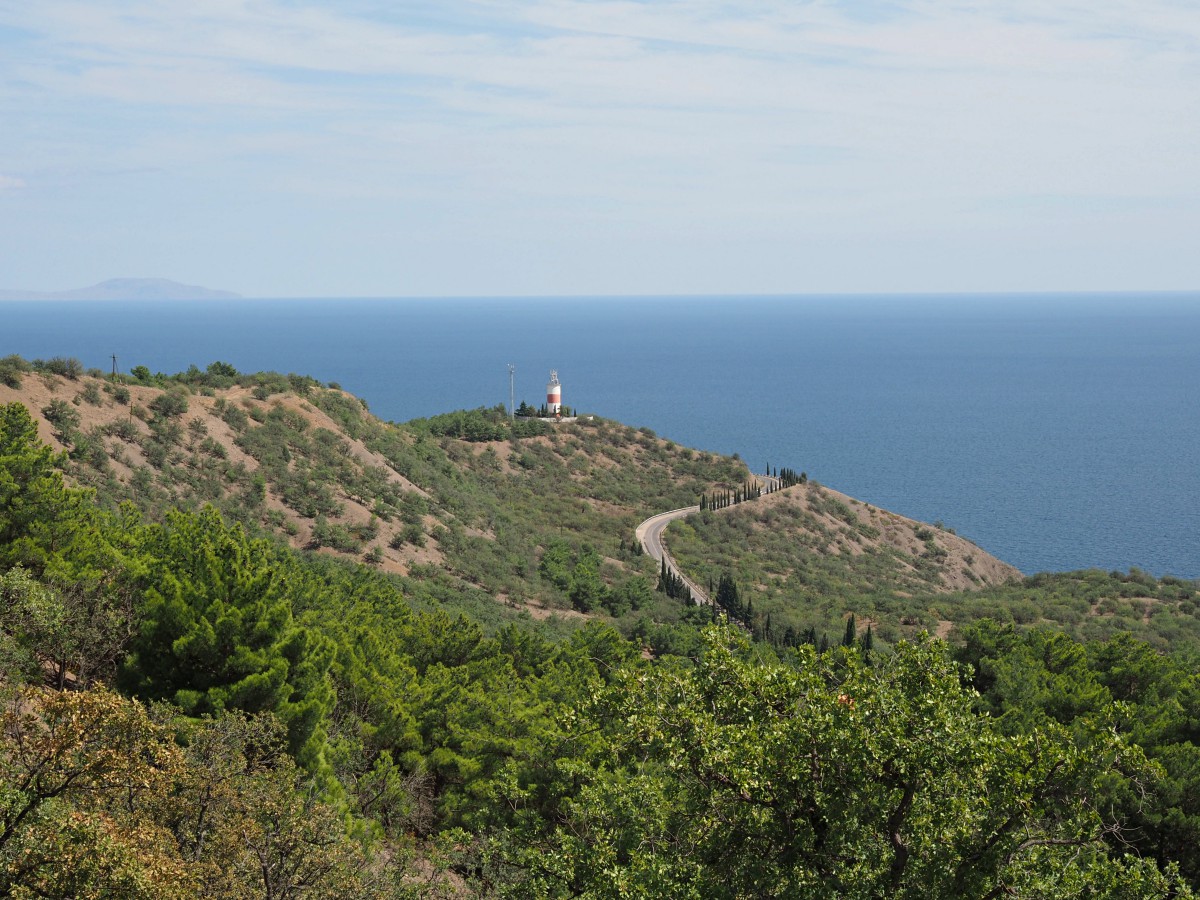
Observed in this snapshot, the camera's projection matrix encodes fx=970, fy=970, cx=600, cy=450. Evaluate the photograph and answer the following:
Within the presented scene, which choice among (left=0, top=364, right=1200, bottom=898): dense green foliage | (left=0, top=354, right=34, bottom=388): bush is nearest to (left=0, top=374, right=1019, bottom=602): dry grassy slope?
(left=0, top=354, right=34, bottom=388): bush

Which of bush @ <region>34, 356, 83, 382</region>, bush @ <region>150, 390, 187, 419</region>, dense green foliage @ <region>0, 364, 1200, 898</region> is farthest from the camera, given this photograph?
bush @ <region>150, 390, 187, 419</region>

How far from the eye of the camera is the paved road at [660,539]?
64531 mm

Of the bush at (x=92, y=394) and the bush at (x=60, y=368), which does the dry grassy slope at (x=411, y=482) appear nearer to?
the bush at (x=92, y=394)

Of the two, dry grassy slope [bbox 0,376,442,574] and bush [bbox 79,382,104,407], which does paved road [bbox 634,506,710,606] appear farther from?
bush [bbox 79,382,104,407]

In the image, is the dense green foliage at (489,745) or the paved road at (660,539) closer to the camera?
the dense green foliage at (489,745)

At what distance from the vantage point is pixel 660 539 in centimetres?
7431

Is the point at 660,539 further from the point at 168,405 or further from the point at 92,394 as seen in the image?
the point at 92,394

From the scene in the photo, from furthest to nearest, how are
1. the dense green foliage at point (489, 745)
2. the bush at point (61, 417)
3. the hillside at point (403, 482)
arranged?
1. the hillside at point (403, 482)
2. the bush at point (61, 417)
3. the dense green foliage at point (489, 745)

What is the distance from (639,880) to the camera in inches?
428

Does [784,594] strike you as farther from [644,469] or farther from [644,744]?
[644,744]

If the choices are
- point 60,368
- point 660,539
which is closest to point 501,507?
point 660,539

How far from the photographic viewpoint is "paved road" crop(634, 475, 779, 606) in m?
64.5

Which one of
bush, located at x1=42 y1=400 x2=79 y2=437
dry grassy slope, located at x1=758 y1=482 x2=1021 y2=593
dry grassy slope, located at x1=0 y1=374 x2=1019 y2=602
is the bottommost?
dry grassy slope, located at x1=758 y1=482 x2=1021 y2=593

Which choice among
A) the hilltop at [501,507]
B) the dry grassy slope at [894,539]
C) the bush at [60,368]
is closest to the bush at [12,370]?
the hilltop at [501,507]
